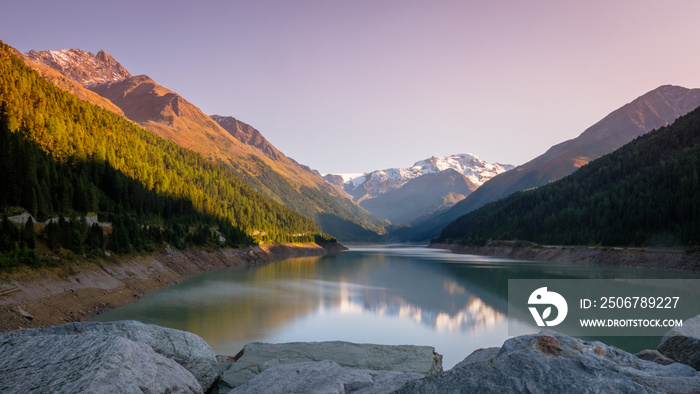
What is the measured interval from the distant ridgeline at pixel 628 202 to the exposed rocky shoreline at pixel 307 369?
77.7 m

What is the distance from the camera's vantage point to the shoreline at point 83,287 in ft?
74.4

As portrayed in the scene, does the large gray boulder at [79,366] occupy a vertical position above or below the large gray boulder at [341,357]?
above

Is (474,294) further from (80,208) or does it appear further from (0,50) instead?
(0,50)

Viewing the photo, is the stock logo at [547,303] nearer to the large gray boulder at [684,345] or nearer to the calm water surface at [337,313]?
the calm water surface at [337,313]

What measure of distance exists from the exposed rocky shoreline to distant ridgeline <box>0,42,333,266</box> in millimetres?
24350

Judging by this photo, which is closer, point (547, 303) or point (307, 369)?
point (307, 369)

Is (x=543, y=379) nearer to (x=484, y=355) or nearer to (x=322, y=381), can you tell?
(x=322, y=381)

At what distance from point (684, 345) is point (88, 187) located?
6737 centimetres

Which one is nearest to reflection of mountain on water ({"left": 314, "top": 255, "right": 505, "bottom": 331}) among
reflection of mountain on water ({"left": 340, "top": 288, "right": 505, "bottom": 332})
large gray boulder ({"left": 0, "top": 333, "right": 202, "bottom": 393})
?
reflection of mountain on water ({"left": 340, "top": 288, "right": 505, "bottom": 332})

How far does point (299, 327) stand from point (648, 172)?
4214 inches

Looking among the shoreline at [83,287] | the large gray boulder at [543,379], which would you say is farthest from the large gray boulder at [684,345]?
the shoreline at [83,287]

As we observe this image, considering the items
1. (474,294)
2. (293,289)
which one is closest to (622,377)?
(474,294)

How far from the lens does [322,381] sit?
6.79m

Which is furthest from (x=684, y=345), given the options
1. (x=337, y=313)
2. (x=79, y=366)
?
(x=337, y=313)
